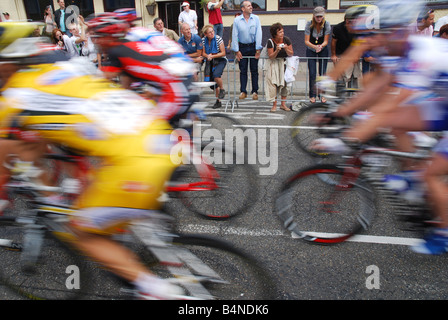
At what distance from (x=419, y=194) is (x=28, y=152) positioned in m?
2.87

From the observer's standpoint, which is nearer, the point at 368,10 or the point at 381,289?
the point at 381,289

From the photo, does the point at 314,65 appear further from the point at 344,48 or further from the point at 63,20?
the point at 63,20

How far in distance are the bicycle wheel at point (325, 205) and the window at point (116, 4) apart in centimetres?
Answer: 1534

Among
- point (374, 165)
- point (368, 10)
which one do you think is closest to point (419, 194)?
point (374, 165)

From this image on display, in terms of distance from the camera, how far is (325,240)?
10.8 feet

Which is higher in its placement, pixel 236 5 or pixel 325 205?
pixel 236 5

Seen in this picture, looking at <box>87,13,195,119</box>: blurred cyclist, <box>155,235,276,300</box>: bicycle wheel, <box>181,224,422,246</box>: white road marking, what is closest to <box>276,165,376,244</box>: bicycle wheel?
<box>181,224,422,246</box>: white road marking

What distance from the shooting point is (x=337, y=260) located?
10.1 feet

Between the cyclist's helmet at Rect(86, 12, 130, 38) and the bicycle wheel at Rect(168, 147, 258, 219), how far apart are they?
147 cm

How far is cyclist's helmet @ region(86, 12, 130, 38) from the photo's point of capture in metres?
3.46

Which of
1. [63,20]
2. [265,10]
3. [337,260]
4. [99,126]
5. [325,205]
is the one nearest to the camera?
[99,126]

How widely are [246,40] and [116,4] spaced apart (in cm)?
968

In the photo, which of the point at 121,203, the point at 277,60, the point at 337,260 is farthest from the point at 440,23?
the point at 121,203
